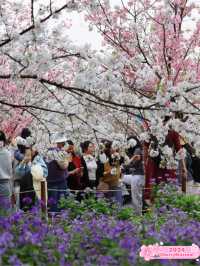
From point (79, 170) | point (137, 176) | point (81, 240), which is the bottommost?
point (81, 240)

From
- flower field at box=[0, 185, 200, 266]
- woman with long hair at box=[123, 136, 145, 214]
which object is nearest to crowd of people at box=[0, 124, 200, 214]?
woman with long hair at box=[123, 136, 145, 214]

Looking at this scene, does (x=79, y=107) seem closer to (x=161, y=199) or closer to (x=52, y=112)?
(x=52, y=112)

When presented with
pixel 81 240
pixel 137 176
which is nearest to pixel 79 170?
pixel 137 176

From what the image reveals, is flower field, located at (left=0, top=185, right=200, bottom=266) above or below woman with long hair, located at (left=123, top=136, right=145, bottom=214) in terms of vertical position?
below

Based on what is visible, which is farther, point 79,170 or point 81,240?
point 79,170

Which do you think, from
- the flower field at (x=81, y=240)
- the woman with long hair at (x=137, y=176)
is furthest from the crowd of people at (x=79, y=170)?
the flower field at (x=81, y=240)

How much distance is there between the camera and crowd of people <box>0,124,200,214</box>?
873cm

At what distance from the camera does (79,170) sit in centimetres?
1098

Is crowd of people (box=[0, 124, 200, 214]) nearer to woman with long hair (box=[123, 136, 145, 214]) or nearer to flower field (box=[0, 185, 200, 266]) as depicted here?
woman with long hair (box=[123, 136, 145, 214])

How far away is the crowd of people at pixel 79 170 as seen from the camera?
28.6 ft

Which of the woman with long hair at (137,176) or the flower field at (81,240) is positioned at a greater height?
the woman with long hair at (137,176)

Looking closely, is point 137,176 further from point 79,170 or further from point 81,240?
point 81,240

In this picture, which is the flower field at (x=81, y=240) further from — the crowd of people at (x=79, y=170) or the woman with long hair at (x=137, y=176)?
the woman with long hair at (x=137, y=176)

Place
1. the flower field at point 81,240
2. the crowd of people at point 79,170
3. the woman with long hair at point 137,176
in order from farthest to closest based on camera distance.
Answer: the woman with long hair at point 137,176 < the crowd of people at point 79,170 < the flower field at point 81,240
